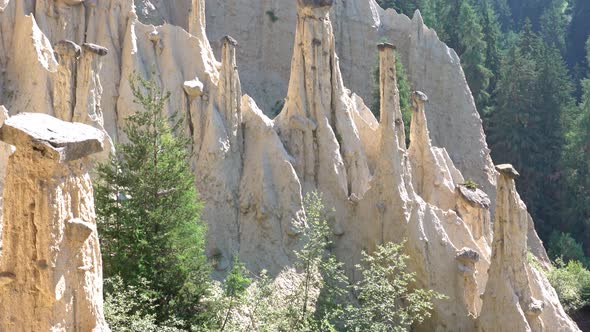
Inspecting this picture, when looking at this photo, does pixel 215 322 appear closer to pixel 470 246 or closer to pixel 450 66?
pixel 470 246

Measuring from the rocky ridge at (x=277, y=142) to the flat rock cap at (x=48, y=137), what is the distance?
438 inches

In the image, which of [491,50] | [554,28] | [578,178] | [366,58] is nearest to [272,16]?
[366,58]

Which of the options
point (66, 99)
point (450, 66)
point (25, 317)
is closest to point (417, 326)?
point (66, 99)

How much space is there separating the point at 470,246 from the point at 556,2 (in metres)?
57.3

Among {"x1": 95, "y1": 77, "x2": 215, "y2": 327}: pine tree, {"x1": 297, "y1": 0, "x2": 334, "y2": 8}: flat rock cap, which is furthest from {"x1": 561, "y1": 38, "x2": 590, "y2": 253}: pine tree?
{"x1": 95, "y1": 77, "x2": 215, "y2": 327}: pine tree

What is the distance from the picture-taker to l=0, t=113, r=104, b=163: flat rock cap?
9.68m

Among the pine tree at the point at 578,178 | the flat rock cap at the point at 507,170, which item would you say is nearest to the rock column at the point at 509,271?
the flat rock cap at the point at 507,170

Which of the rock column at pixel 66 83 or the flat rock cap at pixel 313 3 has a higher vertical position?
the flat rock cap at pixel 313 3

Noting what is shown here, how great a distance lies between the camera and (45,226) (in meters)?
10.1

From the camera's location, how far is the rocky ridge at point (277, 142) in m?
21.5

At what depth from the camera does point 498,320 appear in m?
20.8

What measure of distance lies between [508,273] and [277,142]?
724 cm

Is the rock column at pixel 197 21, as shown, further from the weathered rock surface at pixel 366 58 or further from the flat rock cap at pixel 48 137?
the flat rock cap at pixel 48 137

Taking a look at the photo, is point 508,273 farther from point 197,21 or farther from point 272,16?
point 272,16
